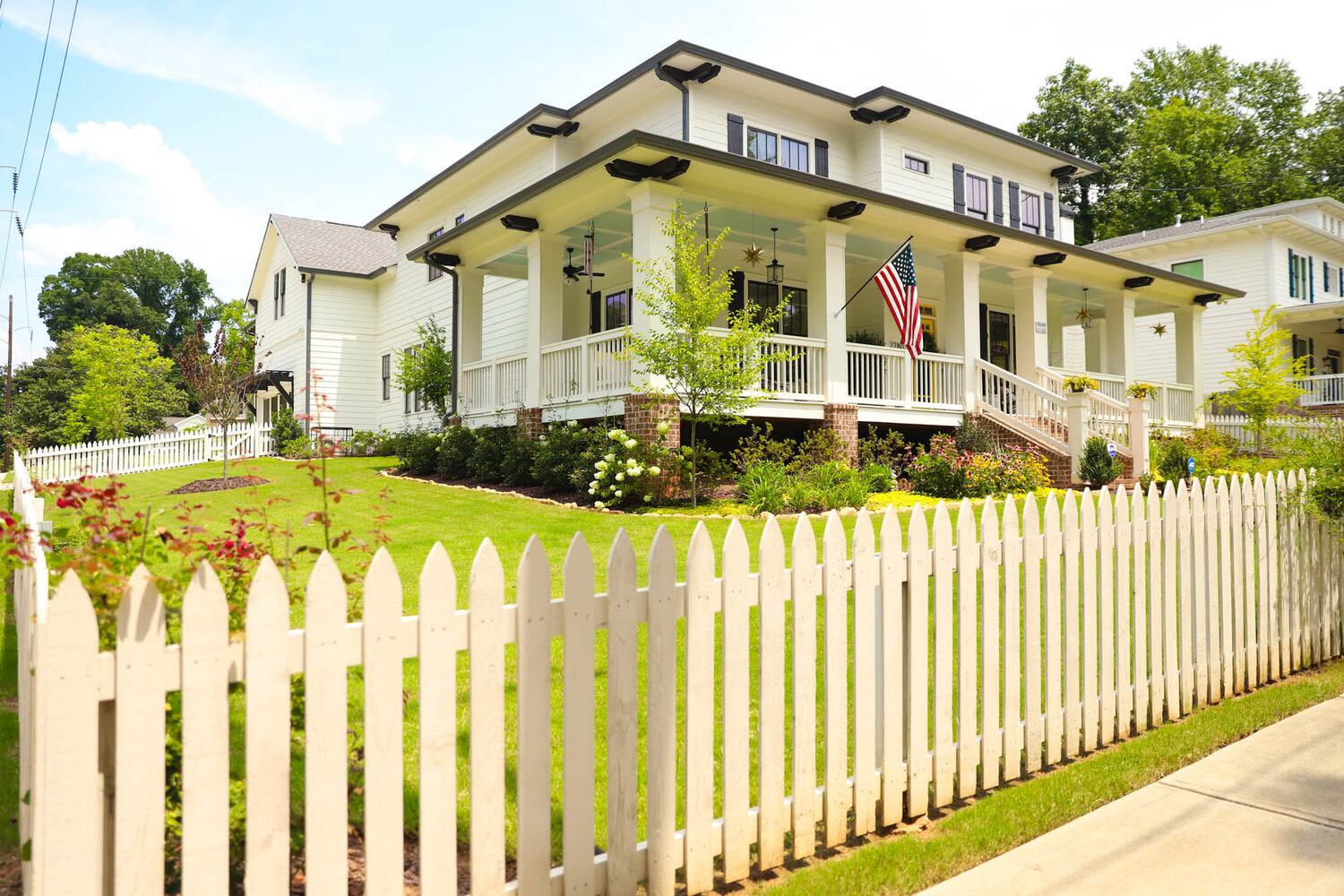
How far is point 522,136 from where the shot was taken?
21.2 meters

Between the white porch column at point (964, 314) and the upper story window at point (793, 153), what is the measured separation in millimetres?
4408

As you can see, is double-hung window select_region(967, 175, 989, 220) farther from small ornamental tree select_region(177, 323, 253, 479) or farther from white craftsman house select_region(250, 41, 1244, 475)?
small ornamental tree select_region(177, 323, 253, 479)

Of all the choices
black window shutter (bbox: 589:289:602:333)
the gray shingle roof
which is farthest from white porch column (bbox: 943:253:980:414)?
the gray shingle roof

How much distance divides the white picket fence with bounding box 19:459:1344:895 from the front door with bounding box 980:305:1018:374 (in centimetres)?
2049

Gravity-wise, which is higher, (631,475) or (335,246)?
(335,246)

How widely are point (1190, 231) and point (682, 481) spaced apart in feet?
93.2

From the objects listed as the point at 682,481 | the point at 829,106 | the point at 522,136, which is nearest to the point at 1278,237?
the point at 829,106

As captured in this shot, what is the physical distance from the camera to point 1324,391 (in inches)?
1233

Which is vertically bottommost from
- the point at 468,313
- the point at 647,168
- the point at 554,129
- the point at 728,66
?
the point at 468,313

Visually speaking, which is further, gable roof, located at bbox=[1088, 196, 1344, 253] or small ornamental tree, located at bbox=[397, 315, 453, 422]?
gable roof, located at bbox=[1088, 196, 1344, 253]

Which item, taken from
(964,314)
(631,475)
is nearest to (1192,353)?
(964,314)

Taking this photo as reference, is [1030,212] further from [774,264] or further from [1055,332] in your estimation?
[774,264]

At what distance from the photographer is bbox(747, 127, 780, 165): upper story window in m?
19.4

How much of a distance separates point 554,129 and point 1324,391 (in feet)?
90.6
